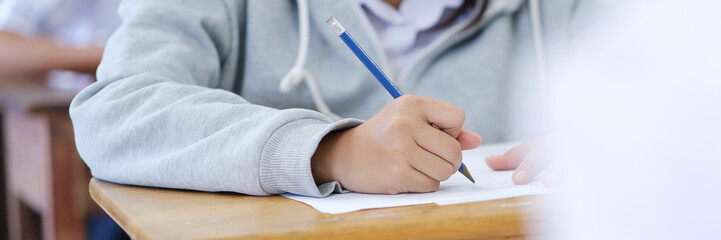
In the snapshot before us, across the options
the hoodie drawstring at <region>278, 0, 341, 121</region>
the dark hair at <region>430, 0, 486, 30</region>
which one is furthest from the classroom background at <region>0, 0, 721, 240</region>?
the hoodie drawstring at <region>278, 0, 341, 121</region>

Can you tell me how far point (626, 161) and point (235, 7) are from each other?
1.44ft

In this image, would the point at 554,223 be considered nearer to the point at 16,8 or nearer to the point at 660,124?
the point at 660,124

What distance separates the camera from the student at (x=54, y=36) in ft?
4.24

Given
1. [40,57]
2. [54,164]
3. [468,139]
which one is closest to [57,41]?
[40,57]

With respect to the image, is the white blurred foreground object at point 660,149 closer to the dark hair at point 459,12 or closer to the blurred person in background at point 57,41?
the dark hair at point 459,12

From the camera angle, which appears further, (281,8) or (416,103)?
(281,8)

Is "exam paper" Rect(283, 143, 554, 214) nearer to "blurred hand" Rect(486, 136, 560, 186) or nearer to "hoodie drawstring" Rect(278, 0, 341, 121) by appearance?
"blurred hand" Rect(486, 136, 560, 186)

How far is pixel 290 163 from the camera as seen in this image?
1.27 ft

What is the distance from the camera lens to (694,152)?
36 centimetres

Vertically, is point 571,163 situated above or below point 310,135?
below

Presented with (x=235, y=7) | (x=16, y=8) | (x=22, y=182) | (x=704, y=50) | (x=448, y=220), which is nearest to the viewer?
(x=448, y=220)

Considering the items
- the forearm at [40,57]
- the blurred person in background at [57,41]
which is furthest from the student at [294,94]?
the forearm at [40,57]

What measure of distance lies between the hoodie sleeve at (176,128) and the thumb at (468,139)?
69 mm

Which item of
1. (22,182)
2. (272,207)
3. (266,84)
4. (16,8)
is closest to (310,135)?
(272,207)
